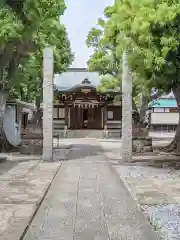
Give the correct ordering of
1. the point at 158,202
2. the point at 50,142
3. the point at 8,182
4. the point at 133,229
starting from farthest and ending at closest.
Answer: the point at 50,142
the point at 8,182
the point at 158,202
the point at 133,229

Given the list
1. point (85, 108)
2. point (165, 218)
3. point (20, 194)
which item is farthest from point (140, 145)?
point (85, 108)

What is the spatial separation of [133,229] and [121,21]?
796cm

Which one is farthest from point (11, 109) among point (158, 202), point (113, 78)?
point (158, 202)

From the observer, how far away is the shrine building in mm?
40906

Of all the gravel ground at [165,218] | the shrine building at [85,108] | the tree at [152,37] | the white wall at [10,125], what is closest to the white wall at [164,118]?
the shrine building at [85,108]

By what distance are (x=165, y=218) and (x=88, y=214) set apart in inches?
53.6

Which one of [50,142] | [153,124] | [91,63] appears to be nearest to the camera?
[50,142]

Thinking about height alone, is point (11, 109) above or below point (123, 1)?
below

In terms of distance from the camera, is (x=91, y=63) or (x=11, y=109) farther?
(x=91, y=63)

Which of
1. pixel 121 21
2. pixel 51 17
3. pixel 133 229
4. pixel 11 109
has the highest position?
pixel 51 17

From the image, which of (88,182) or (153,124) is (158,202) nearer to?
(88,182)

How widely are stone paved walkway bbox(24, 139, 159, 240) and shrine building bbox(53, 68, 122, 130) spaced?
29.5 metres

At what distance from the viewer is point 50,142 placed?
16188 mm

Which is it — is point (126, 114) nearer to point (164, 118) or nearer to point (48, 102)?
point (48, 102)
